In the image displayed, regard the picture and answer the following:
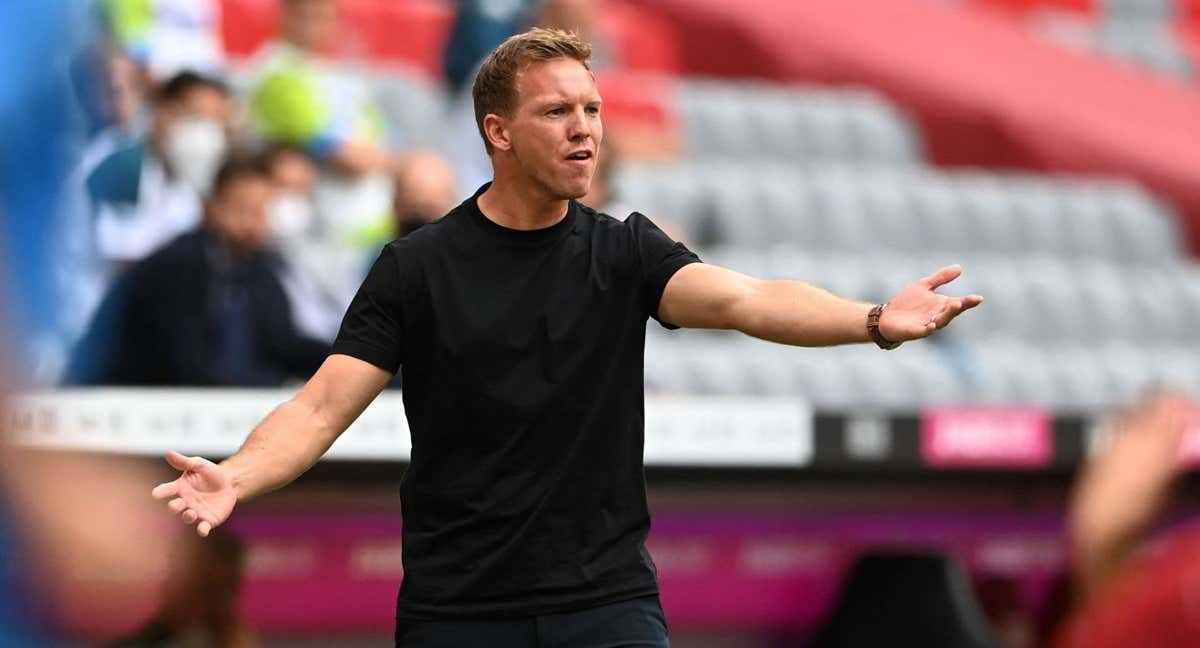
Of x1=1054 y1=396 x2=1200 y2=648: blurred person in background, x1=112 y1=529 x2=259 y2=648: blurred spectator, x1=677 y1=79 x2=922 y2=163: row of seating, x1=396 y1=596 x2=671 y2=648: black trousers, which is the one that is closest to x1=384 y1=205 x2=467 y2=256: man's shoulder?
x1=396 y1=596 x2=671 y2=648: black trousers

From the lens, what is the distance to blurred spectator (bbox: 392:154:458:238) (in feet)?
20.7

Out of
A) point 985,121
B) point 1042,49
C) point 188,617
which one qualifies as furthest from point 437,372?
point 1042,49

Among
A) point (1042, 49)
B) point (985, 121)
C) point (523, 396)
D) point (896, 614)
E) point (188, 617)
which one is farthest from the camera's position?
point (1042, 49)

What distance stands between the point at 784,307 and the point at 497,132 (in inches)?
24.3

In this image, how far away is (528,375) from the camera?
3.44 meters

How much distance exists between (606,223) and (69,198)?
979mm

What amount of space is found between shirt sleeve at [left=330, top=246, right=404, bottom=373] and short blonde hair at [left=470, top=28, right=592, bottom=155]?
325 millimetres

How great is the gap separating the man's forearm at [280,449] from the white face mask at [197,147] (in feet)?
10.0

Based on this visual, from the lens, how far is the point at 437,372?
347cm

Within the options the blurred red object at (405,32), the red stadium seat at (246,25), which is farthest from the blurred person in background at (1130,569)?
the red stadium seat at (246,25)

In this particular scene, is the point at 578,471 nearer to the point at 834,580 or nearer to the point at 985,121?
the point at 834,580

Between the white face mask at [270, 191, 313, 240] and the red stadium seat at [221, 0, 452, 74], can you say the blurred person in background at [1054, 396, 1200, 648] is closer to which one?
the white face mask at [270, 191, 313, 240]

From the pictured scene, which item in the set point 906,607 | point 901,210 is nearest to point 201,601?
point 906,607

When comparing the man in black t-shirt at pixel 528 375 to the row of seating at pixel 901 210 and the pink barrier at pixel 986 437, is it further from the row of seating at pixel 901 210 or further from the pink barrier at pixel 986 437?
the row of seating at pixel 901 210
